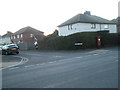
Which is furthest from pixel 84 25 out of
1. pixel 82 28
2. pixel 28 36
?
pixel 28 36

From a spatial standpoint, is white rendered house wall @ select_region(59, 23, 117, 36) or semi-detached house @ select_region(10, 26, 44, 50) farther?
semi-detached house @ select_region(10, 26, 44, 50)

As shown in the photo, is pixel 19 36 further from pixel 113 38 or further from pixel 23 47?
pixel 113 38

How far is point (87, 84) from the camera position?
6.63 meters

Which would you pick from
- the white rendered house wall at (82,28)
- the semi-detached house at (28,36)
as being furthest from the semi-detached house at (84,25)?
the semi-detached house at (28,36)

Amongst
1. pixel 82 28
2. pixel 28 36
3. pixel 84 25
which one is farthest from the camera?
pixel 28 36

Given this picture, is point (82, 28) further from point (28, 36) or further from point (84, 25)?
point (28, 36)

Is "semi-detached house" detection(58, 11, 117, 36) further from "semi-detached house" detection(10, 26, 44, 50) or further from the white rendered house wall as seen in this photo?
"semi-detached house" detection(10, 26, 44, 50)

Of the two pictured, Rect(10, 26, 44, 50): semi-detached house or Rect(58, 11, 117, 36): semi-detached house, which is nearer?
Rect(58, 11, 117, 36): semi-detached house

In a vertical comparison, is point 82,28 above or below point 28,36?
above

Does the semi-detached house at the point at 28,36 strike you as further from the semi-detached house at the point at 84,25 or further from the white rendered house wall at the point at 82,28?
the semi-detached house at the point at 84,25

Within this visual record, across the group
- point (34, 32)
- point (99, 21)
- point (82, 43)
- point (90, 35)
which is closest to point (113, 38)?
point (90, 35)

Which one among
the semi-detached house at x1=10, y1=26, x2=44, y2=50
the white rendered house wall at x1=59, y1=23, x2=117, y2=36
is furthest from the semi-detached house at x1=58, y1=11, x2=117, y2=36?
the semi-detached house at x1=10, y1=26, x2=44, y2=50

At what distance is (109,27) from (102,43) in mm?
17918

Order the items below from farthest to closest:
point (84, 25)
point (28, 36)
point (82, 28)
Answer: point (28, 36)
point (84, 25)
point (82, 28)
